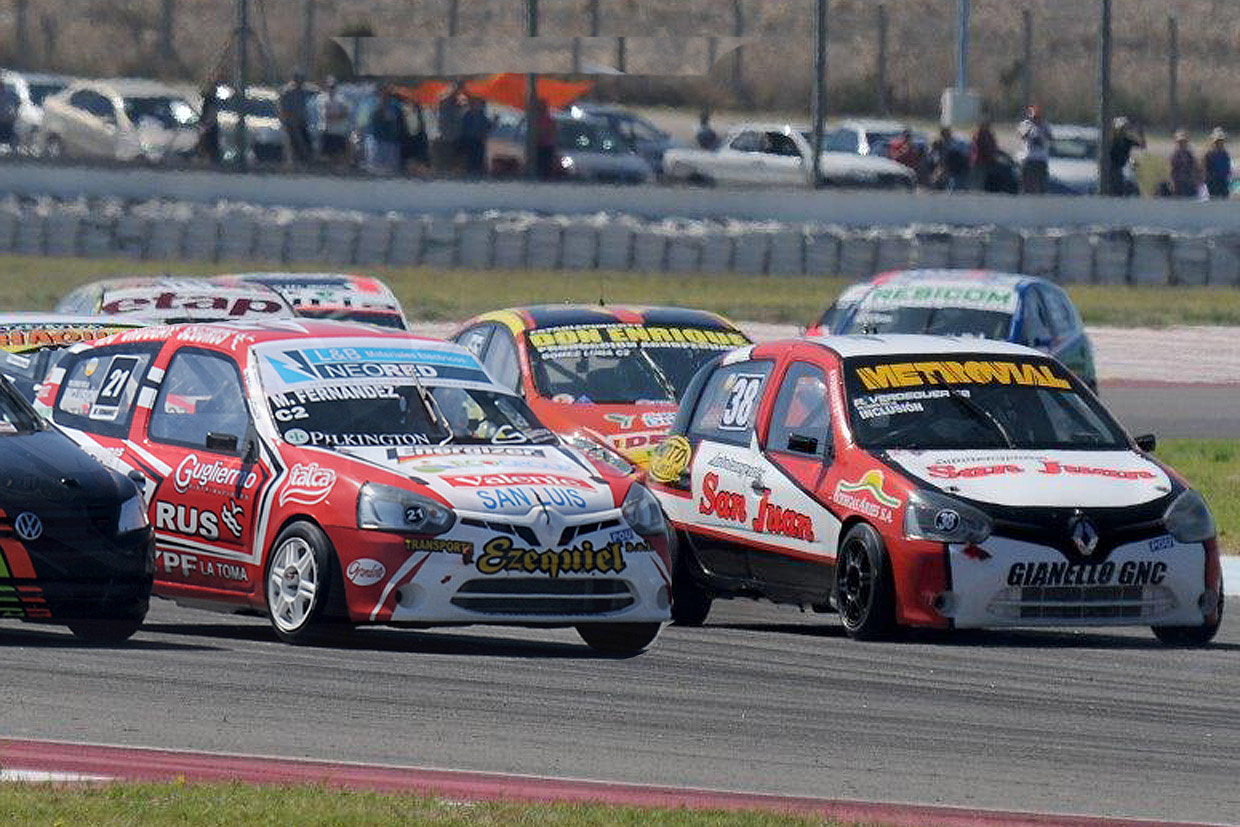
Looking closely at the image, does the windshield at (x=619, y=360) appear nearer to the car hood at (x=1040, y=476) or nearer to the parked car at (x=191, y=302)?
the parked car at (x=191, y=302)

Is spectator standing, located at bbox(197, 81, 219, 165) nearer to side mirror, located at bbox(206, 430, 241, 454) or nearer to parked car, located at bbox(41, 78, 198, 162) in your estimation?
parked car, located at bbox(41, 78, 198, 162)

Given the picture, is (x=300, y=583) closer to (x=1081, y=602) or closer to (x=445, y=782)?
(x=445, y=782)

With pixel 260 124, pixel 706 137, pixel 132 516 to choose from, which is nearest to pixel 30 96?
pixel 260 124

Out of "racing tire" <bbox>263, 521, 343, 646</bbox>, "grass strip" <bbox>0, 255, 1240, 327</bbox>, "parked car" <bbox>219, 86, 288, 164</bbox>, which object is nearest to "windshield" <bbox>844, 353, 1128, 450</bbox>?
"racing tire" <bbox>263, 521, 343, 646</bbox>

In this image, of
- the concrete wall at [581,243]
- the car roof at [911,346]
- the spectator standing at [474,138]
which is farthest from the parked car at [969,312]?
the spectator standing at [474,138]

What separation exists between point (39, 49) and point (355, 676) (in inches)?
1762

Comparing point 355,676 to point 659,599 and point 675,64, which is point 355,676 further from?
point 675,64

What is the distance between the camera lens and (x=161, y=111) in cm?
4512

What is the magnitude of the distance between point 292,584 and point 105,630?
0.78 metres

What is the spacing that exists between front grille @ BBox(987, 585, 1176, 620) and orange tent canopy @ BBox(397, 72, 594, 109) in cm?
2657

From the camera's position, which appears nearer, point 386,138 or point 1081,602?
point 1081,602

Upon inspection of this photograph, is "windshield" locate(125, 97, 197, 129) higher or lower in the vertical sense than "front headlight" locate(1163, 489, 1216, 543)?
lower

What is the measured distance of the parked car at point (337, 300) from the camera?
63.6 feet

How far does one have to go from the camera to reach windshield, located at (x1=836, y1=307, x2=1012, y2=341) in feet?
65.7
